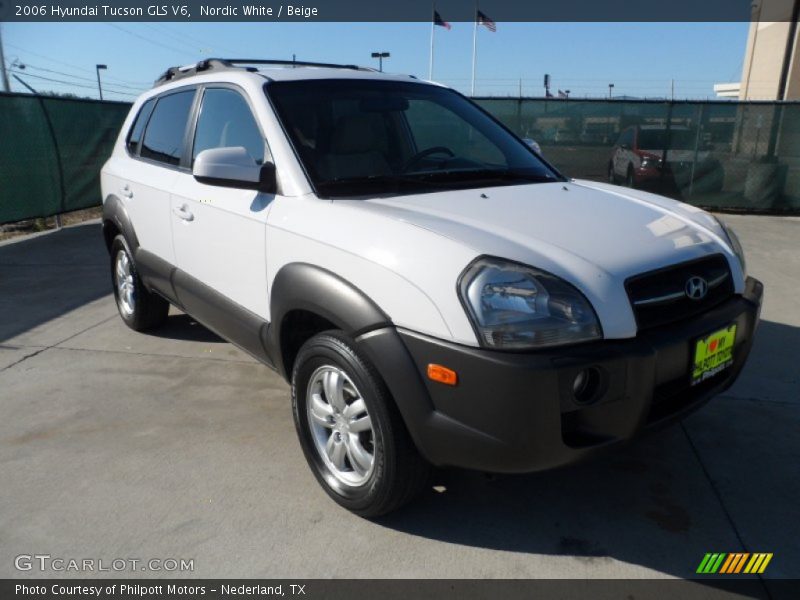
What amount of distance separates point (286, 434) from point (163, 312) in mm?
2044

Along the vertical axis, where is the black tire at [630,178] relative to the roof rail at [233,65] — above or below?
below

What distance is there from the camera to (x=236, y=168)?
2.75 metres

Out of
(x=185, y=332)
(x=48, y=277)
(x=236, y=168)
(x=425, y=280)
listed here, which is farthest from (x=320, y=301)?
(x=48, y=277)

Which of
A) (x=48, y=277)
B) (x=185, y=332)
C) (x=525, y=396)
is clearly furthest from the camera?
(x=48, y=277)

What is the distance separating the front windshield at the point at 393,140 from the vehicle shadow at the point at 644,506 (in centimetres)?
139

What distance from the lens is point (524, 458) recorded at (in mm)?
2051

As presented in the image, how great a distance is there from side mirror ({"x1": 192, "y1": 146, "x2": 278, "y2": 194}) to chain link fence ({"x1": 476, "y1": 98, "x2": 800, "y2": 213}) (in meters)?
A: 8.98

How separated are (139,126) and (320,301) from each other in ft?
9.73

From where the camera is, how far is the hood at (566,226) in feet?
7.06

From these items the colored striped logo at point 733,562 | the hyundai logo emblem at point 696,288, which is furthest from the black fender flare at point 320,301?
the colored striped logo at point 733,562

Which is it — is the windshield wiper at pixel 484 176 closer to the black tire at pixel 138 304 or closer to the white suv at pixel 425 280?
the white suv at pixel 425 280

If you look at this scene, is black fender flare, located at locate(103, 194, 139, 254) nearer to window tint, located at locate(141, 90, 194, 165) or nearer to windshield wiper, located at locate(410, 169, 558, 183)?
window tint, located at locate(141, 90, 194, 165)
